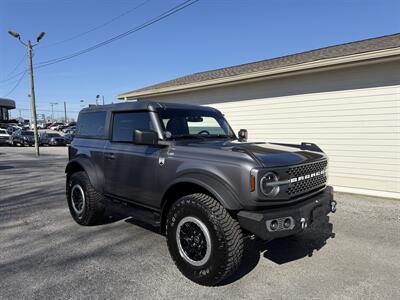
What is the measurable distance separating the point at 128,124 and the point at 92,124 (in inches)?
41.5

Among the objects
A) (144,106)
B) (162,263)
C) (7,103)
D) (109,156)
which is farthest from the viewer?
(7,103)

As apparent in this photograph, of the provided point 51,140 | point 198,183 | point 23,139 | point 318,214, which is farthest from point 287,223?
point 23,139

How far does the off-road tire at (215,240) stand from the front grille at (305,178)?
0.73m

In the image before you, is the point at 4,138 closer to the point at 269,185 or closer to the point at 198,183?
the point at 198,183

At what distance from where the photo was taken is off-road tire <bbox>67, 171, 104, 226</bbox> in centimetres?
493

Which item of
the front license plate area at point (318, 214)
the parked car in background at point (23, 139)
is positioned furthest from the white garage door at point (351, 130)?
the parked car in background at point (23, 139)

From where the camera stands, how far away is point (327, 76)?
318 inches

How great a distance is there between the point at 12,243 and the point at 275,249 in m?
3.66

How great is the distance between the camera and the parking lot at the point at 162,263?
3.19 m

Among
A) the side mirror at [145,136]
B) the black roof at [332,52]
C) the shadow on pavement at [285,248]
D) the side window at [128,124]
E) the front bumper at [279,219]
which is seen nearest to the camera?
the front bumper at [279,219]

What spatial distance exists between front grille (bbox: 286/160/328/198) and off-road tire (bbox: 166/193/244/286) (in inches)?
28.6

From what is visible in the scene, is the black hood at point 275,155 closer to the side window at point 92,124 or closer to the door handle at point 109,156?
the door handle at point 109,156

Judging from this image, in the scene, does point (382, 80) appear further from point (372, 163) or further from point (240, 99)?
point (240, 99)

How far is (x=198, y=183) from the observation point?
3369mm
